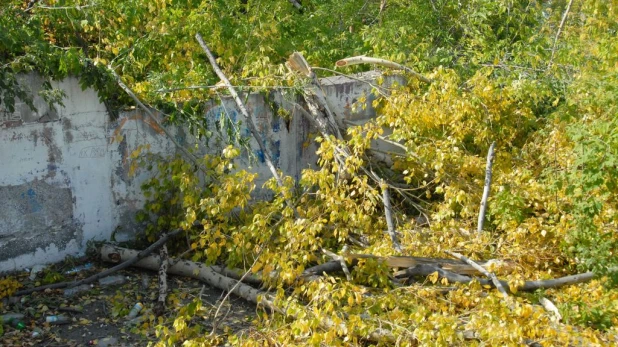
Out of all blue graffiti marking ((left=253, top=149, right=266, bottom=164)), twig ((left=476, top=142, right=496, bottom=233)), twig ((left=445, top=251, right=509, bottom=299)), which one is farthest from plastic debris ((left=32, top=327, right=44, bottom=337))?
twig ((left=476, top=142, right=496, bottom=233))

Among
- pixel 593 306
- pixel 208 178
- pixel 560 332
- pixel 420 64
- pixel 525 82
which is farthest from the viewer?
pixel 420 64

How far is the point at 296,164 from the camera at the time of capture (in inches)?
292

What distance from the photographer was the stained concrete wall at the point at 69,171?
5676mm

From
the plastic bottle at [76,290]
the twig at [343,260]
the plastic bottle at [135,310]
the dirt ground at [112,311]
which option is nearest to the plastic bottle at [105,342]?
the dirt ground at [112,311]

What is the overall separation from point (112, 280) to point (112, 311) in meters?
0.53

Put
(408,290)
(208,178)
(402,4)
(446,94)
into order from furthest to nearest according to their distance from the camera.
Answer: (402,4), (446,94), (208,178), (408,290)

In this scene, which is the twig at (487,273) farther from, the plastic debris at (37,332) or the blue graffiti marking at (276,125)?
the plastic debris at (37,332)

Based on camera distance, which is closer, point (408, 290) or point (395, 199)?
point (408, 290)

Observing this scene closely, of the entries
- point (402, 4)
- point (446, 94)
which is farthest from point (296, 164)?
point (402, 4)

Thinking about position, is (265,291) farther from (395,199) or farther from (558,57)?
(558,57)

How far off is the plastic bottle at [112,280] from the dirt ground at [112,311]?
4 centimetres

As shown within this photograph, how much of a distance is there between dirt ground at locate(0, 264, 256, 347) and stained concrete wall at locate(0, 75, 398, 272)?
0.33 m

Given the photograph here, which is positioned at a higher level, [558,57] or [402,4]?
[402,4]

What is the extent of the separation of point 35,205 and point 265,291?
6.75 ft
